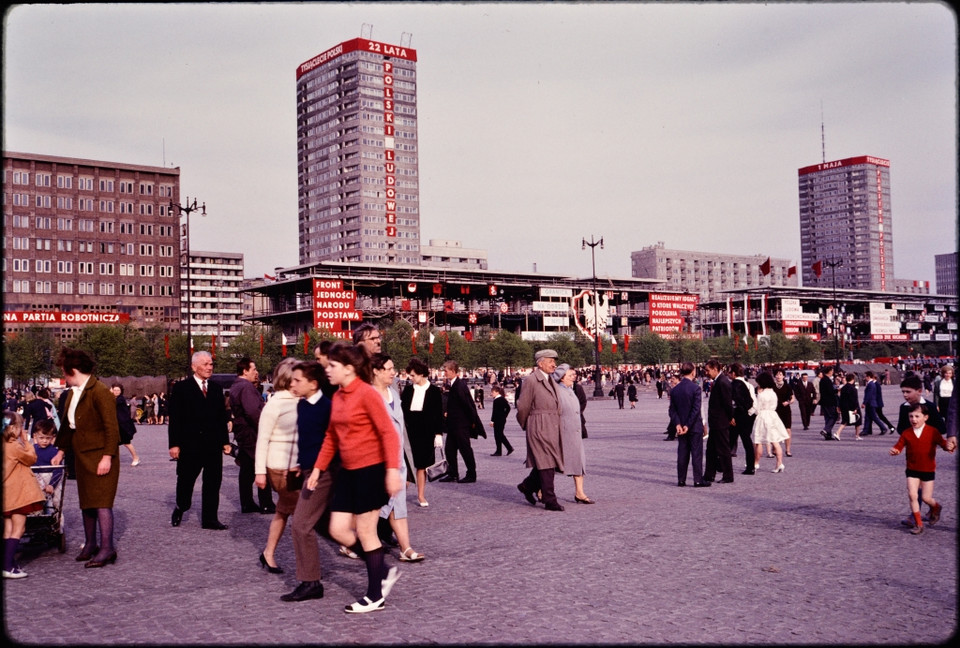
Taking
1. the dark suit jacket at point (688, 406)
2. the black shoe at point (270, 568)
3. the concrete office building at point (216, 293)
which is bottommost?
the black shoe at point (270, 568)

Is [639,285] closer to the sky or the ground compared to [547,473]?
closer to the sky

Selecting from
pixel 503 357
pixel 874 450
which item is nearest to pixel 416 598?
pixel 874 450

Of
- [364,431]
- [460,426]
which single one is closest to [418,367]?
[460,426]

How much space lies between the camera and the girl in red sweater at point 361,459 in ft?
19.7

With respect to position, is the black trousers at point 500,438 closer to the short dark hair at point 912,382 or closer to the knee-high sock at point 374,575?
the short dark hair at point 912,382

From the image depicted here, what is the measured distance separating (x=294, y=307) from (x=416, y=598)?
342 feet

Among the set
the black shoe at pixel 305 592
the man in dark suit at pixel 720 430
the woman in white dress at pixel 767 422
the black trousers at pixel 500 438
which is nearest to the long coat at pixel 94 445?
the black shoe at pixel 305 592

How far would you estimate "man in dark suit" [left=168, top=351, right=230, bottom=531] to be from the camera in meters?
9.47

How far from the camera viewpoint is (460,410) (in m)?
13.9

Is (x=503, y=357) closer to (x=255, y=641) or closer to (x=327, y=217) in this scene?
(x=327, y=217)

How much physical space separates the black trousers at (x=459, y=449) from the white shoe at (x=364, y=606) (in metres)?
7.70

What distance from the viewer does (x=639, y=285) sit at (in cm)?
13438

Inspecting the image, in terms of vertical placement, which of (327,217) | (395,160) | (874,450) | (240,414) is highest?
(395,160)

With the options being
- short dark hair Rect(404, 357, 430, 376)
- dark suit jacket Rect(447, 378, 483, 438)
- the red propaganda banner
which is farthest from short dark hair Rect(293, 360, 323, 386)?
the red propaganda banner
